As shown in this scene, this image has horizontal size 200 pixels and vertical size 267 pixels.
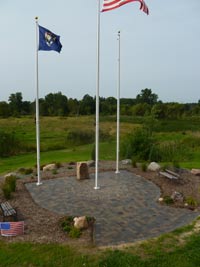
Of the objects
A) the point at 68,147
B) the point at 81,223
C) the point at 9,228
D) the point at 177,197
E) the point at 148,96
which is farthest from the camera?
the point at 148,96

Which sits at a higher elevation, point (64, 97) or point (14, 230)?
point (64, 97)

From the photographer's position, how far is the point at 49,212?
26.9ft

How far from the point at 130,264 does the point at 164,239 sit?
146 centimetres

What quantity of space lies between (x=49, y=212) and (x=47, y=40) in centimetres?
581

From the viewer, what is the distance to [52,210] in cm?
838

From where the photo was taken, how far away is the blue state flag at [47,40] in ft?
32.2

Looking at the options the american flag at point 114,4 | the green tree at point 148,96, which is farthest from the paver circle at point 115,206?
the green tree at point 148,96

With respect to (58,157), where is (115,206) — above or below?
above

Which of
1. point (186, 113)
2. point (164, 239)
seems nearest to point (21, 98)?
point (186, 113)

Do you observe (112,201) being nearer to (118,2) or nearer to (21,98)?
(118,2)

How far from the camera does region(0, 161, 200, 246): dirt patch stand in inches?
259

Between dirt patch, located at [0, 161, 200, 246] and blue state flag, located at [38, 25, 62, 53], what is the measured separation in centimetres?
517

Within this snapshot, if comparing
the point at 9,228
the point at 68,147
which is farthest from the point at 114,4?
the point at 68,147

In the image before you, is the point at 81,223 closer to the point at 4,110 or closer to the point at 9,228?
the point at 9,228
